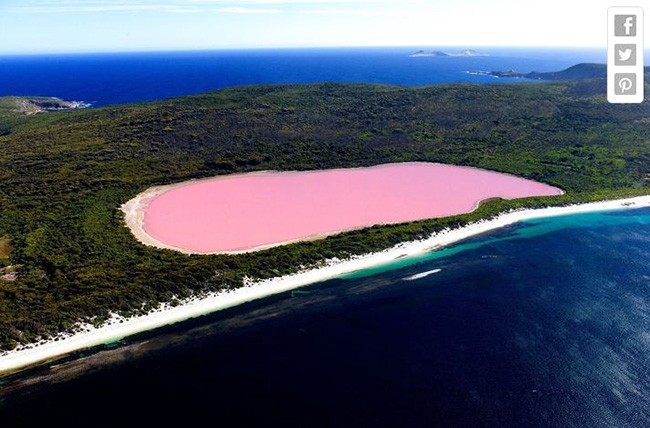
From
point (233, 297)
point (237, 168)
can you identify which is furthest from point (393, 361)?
point (237, 168)

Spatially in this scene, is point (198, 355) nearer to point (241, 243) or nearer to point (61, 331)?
point (61, 331)

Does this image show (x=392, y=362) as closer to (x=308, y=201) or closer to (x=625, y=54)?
(x=625, y=54)

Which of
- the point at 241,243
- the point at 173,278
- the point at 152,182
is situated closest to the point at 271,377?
the point at 173,278

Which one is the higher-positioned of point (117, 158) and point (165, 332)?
point (117, 158)

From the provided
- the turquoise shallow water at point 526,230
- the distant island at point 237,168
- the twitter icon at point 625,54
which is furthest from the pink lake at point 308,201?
the twitter icon at point 625,54

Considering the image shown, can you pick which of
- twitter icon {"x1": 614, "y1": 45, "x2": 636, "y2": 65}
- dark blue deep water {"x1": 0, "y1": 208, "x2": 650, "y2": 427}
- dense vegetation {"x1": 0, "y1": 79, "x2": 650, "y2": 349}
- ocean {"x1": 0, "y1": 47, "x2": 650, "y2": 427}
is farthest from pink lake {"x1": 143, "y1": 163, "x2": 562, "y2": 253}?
twitter icon {"x1": 614, "y1": 45, "x2": 636, "y2": 65}

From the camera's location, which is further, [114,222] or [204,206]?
[204,206]

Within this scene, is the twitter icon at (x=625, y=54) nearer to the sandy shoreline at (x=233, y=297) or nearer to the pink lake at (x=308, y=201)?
the sandy shoreline at (x=233, y=297)

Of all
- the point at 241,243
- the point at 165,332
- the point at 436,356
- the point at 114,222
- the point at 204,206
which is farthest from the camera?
the point at 204,206
